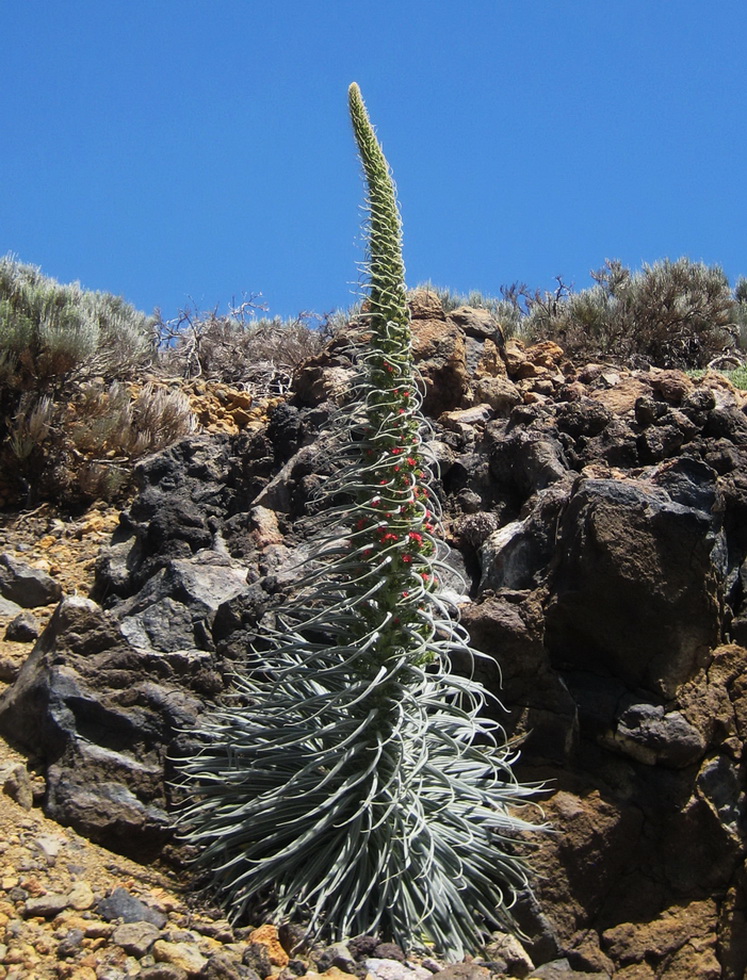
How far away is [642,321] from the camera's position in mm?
9805

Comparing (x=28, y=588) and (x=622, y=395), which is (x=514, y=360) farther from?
(x=28, y=588)

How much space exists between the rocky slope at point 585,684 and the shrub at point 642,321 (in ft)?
14.7

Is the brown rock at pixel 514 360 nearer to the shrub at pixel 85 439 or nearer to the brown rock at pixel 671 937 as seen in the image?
the shrub at pixel 85 439

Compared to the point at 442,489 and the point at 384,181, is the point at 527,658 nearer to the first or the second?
the point at 442,489

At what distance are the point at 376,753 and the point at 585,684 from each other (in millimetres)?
822

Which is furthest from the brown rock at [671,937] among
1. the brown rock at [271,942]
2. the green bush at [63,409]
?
the green bush at [63,409]

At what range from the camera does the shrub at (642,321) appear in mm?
9391

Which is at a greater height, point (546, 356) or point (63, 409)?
point (546, 356)

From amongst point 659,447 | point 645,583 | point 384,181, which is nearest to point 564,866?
point 645,583

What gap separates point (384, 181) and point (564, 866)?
7.62 ft

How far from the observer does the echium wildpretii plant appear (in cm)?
315

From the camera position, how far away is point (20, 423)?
6441 millimetres

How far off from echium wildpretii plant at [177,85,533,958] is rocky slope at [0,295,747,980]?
0.63 ft

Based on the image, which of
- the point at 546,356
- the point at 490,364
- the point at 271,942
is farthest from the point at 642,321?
the point at 271,942
